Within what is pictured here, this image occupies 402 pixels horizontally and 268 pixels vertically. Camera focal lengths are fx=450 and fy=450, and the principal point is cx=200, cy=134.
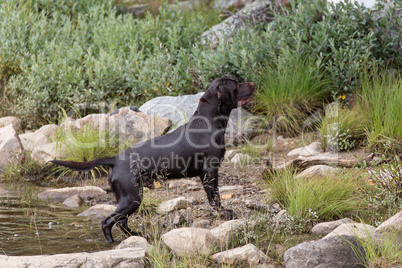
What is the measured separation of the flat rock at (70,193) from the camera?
20.0 feet

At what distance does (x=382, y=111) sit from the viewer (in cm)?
624

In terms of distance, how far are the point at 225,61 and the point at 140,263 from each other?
16.5ft

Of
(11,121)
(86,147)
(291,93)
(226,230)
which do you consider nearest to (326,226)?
(226,230)

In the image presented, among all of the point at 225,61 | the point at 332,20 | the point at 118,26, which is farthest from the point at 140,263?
the point at 118,26

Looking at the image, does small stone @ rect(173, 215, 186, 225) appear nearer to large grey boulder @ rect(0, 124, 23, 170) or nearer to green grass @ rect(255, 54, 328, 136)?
Answer: green grass @ rect(255, 54, 328, 136)

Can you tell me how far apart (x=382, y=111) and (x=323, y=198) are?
2.45 metres

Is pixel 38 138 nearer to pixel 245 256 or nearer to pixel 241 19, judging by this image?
pixel 241 19

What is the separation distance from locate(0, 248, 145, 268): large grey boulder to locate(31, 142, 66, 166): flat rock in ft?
12.3

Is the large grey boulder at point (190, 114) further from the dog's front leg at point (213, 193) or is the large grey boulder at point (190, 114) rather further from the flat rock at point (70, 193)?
the dog's front leg at point (213, 193)

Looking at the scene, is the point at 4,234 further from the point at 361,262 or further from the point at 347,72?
the point at 347,72

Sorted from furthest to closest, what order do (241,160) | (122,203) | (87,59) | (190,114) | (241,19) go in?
(241,19) → (87,59) → (190,114) → (241,160) → (122,203)

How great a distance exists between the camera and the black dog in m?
4.38

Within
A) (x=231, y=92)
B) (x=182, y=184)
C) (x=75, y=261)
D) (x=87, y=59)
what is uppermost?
(x=87, y=59)

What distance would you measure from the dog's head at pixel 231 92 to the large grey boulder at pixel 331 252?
1.94 meters
